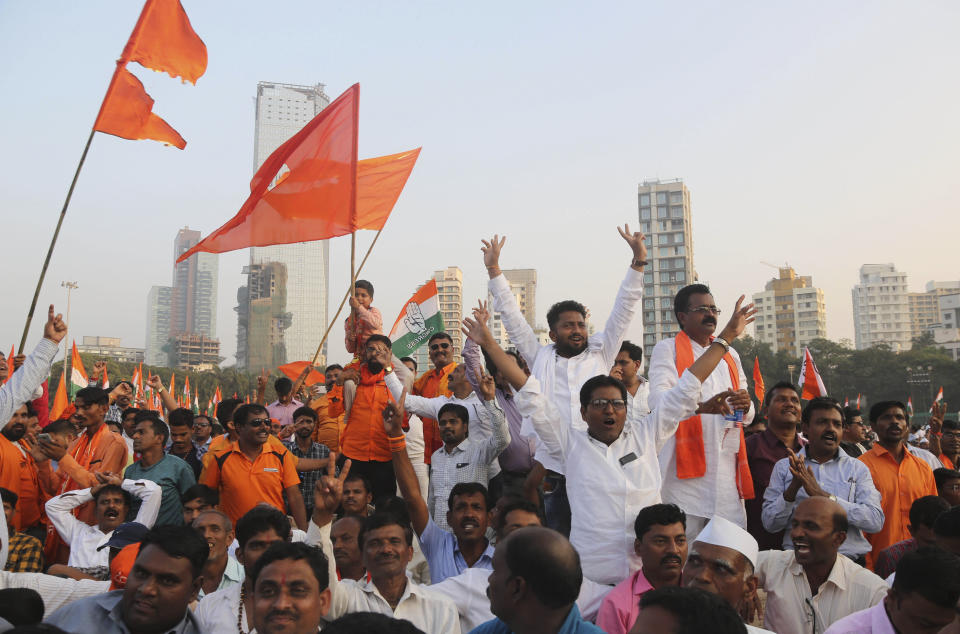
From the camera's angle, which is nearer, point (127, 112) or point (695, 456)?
point (695, 456)

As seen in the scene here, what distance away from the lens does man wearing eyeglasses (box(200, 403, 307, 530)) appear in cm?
570

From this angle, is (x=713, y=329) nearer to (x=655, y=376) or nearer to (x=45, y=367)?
(x=655, y=376)

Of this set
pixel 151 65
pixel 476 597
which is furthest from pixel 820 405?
pixel 151 65

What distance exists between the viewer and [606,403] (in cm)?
423

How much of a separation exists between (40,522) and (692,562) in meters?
5.40

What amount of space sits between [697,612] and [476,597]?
6.88ft

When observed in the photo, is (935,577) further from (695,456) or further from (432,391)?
(432,391)

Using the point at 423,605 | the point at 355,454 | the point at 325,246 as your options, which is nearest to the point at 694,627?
the point at 423,605

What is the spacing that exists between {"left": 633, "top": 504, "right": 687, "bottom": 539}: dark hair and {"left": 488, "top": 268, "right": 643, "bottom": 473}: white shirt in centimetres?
105

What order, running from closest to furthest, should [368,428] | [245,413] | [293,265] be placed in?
[245,413], [368,428], [293,265]

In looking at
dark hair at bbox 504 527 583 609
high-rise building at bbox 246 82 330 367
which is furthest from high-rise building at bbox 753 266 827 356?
dark hair at bbox 504 527 583 609

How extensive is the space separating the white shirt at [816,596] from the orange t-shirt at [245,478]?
3550 millimetres

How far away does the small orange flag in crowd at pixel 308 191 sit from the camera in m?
7.92

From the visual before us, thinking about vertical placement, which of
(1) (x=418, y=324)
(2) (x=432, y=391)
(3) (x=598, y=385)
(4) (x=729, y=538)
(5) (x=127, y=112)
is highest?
(5) (x=127, y=112)
